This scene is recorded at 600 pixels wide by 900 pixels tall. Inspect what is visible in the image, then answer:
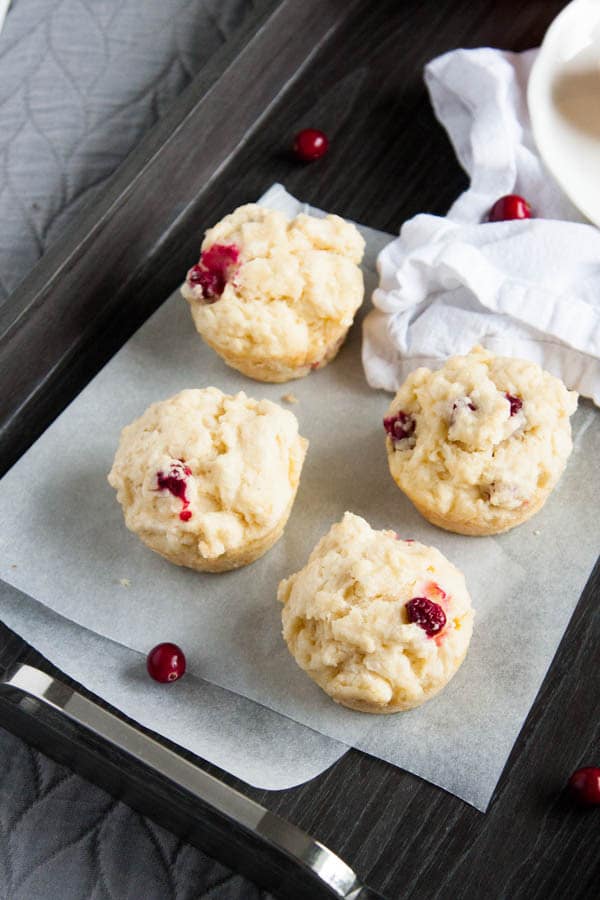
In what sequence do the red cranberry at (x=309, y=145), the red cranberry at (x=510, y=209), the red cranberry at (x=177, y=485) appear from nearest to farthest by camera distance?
1. the red cranberry at (x=177, y=485)
2. the red cranberry at (x=510, y=209)
3. the red cranberry at (x=309, y=145)

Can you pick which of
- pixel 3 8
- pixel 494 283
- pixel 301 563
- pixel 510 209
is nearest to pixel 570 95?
pixel 510 209

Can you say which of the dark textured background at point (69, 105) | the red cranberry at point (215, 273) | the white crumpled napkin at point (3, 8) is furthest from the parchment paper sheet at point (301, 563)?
the white crumpled napkin at point (3, 8)

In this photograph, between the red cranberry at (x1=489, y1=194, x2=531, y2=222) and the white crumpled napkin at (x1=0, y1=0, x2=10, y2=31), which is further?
the white crumpled napkin at (x1=0, y1=0, x2=10, y2=31)

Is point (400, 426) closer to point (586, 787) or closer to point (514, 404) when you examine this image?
point (514, 404)

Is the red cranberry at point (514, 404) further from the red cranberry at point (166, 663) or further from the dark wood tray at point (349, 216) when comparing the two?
the red cranberry at point (166, 663)

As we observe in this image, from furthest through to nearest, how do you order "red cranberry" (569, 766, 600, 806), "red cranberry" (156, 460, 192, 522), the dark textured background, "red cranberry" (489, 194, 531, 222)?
"red cranberry" (489, 194, 531, 222) → the dark textured background → "red cranberry" (156, 460, 192, 522) → "red cranberry" (569, 766, 600, 806)

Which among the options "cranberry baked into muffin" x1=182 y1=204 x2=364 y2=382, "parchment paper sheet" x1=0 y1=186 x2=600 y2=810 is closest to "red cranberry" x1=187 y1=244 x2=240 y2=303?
"cranberry baked into muffin" x1=182 y1=204 x2=364 y2=382

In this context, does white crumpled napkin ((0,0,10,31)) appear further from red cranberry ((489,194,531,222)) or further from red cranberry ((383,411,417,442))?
red cranberry ((383,411,417,442))

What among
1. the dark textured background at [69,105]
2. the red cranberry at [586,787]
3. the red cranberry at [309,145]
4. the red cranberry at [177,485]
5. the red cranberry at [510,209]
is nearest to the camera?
the red cranberry at [586,787]
